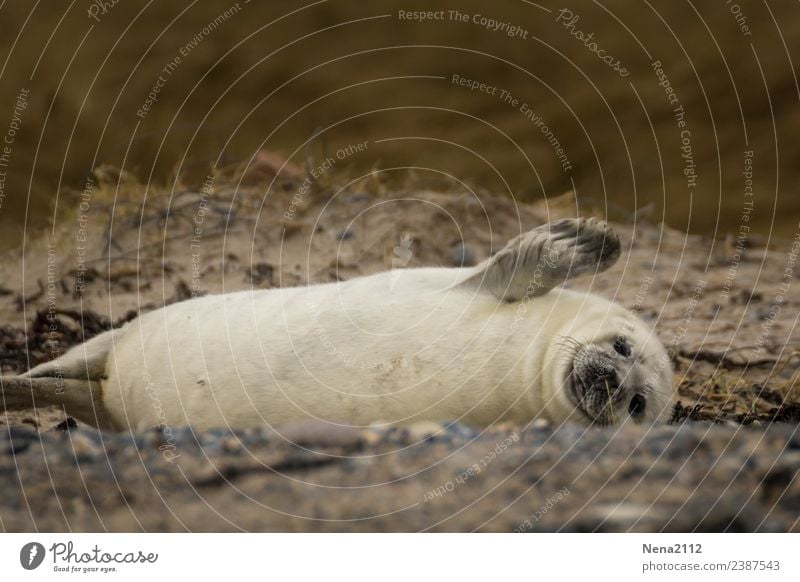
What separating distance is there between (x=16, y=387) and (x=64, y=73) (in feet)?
7.11

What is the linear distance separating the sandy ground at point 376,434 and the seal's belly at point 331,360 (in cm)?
41

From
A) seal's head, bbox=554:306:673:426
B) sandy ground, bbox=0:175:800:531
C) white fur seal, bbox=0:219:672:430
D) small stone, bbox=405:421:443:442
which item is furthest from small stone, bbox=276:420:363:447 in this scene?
seal's head, bbox=554:306:673:426

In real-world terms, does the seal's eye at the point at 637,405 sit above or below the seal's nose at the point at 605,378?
below

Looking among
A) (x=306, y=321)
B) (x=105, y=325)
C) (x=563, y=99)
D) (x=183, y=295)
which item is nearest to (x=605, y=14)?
(x=563, y=99)

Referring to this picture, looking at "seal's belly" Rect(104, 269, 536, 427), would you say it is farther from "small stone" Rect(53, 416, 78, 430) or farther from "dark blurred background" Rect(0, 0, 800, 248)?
"dark blurred background" Rect(0, 0, 800, 248)

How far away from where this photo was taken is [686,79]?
553 cm

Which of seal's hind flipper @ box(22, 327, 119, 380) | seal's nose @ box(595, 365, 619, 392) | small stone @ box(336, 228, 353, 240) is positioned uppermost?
small stone @ box(336, 228, 353, 240)

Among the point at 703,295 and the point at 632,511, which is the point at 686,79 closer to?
the point at 703,295

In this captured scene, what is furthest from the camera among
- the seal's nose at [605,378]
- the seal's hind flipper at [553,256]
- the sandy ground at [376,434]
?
the seal's hind flipper at [553,256]

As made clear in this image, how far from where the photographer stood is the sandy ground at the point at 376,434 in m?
2.94

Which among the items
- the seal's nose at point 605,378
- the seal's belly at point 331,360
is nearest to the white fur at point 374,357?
the seal's belly at point 331,360

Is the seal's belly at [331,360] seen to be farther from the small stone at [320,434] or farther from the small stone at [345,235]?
the small stone at [345,235]

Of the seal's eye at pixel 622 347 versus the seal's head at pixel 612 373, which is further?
the seal's eye at pixel 622 347

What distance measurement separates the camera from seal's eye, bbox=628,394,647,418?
3766mm
